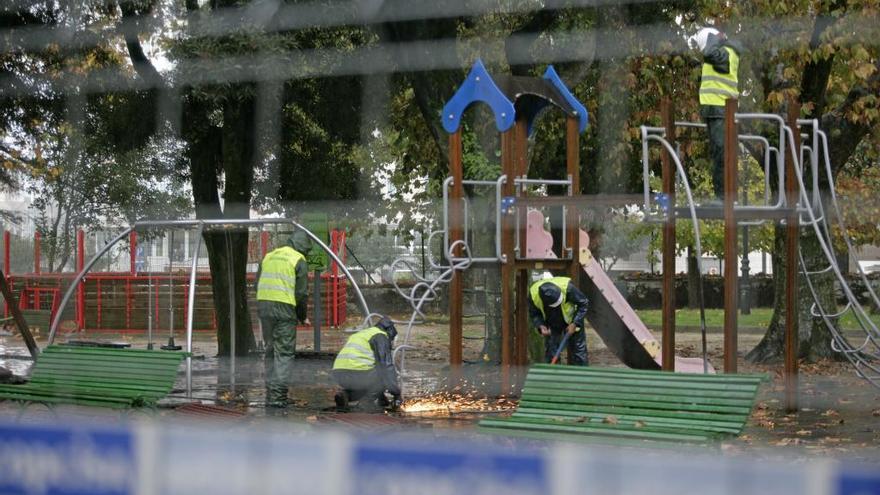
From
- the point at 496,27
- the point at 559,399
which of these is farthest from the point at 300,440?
the point at 496,27

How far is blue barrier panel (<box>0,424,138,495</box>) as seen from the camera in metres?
3.36

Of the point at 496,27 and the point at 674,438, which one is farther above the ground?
the point at 496,27

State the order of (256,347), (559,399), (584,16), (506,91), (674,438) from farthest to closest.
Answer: (256,347) < (584,16) < (506,91) < (559,399) < (674,438)

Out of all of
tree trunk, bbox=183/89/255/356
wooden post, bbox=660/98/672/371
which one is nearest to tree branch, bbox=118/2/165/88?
tree trunk, bbox=183/89/255/356

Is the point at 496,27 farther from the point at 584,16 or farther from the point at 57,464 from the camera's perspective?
the point at 57,464

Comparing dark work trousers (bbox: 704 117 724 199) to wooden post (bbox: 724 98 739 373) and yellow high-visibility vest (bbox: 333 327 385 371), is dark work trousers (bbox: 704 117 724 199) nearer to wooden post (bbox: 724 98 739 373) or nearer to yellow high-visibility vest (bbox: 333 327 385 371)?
wooden post (bbox: 724 98 739 373)

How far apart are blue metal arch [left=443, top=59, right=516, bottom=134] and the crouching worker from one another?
1.76 meters

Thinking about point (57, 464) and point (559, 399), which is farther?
point (559, 399)

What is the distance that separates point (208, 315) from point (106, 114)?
6958 millimetres

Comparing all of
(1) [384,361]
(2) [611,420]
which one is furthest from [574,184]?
(2) [611,420]

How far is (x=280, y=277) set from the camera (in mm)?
8742

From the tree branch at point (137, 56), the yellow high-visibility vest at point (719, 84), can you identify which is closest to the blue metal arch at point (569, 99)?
the yellow high-visibility vest at point (719, 84)

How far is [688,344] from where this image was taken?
16094mm

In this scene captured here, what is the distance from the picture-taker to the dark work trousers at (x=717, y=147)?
7727 mm
